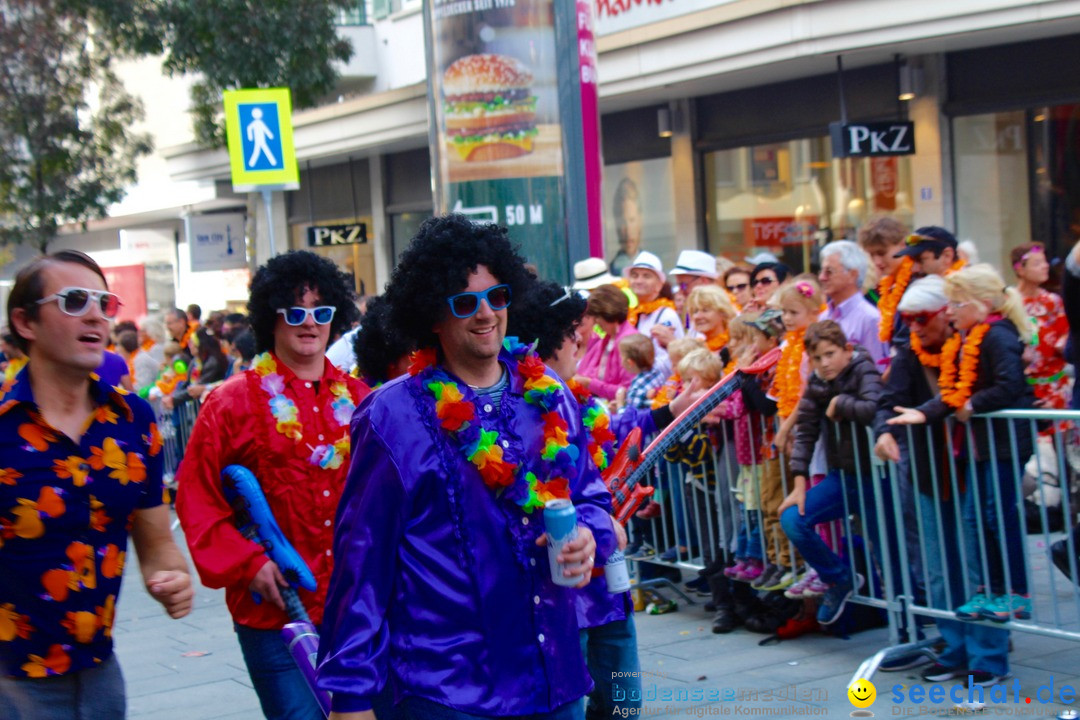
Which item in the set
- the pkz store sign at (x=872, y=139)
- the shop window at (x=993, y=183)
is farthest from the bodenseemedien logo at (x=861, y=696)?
the shop window at (x=993, y=183)

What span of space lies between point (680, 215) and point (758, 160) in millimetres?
1533

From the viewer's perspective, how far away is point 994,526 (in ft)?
19.2

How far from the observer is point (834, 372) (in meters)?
6.36

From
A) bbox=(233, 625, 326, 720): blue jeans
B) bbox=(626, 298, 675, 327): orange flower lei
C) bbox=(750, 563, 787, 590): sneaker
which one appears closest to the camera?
bbox=(233, 625, 326, 720): blue jeans

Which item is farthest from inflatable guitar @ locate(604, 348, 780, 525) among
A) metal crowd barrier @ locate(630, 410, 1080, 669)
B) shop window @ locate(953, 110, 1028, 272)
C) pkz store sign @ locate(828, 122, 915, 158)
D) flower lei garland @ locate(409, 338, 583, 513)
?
shop window @ locate(953, 110, 1028, 272)

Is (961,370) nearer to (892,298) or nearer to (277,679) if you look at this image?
(892,298)

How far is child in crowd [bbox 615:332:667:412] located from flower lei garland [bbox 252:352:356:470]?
3.28m

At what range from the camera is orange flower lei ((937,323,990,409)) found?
5.80 m

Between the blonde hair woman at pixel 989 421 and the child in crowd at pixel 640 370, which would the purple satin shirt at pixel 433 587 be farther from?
the child in crowd at pixel 640 370

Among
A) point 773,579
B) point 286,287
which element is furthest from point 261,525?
point 773,579

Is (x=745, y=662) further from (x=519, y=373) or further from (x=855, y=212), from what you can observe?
(x=855, y=212)

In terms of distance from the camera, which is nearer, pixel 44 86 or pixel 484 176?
pixel 484 176

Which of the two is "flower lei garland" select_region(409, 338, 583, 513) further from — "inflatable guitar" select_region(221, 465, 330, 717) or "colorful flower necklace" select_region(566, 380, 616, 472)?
"inflatable guitar" select_region(221, 465, 330, 717)

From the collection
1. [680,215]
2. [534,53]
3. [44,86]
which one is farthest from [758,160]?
[44,86]
